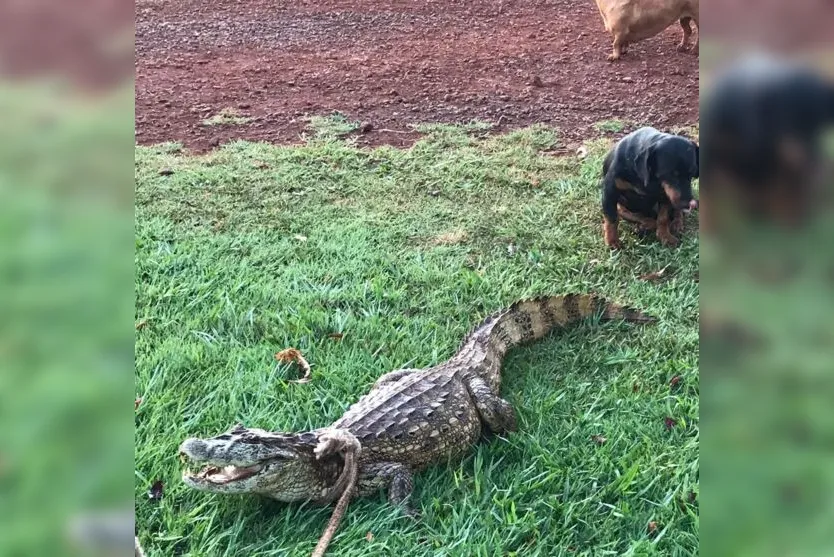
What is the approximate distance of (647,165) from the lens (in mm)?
2391

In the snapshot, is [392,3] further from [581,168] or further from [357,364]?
[357,364]

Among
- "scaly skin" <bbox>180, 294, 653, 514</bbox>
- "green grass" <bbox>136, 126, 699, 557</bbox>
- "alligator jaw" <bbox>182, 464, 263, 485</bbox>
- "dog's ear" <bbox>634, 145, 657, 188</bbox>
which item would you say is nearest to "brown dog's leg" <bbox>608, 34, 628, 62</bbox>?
"green grass" <bbox>136, 126, 699, 557</bbox>

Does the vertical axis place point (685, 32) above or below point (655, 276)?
above

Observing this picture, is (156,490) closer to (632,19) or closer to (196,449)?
(196,449)

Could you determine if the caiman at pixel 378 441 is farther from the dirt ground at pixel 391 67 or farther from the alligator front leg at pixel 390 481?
the dirt ground at pixel 391 67

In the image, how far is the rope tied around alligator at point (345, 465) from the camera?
4.85 feet

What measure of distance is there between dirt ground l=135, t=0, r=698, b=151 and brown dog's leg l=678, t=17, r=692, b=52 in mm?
45

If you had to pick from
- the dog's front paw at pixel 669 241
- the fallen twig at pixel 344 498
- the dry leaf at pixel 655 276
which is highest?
the dog's front paw at pixel 669 241

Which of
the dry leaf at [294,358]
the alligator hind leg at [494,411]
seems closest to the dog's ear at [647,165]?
the alligator hind leg at [494,411]

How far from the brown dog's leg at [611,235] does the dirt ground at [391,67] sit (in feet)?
2.08

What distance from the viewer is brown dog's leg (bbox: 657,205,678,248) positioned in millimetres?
2406

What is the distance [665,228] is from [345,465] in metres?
1.58

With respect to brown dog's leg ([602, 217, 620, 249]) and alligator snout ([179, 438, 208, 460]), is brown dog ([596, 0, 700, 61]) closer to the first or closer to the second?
brown dog's leg ([602, 217, 620, 249])

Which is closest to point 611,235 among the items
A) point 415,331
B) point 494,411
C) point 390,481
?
point 415,331
